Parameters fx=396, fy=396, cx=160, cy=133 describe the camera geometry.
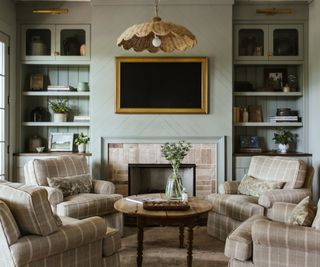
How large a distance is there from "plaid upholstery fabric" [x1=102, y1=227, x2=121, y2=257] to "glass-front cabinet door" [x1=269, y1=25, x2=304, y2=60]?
370cm

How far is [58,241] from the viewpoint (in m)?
2.78

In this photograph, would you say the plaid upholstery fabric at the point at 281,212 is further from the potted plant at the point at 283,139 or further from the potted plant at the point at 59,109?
the potted plant at the point at 59,109

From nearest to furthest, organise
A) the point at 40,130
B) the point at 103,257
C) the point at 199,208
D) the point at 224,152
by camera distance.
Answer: the point at 103,257 → the point at 199,208 → the point at 224,152 → the point at 40,130

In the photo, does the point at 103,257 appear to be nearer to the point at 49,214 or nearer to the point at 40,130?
the point at 49,214

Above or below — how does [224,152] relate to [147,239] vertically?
above

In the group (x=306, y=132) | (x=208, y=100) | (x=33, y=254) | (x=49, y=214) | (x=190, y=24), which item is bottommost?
(x=33, y=254)

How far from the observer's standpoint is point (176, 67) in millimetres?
5586

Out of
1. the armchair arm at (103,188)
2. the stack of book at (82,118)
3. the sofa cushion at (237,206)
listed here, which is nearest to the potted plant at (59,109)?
the stack of book at (82,118)

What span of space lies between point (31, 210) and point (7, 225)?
174 millimetres

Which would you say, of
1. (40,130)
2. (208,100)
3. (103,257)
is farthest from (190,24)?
(103,257)

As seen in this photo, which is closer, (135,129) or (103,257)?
(103,257)

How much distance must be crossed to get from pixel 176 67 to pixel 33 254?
11.8 ft

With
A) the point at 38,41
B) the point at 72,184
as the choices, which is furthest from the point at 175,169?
the point at 38,41

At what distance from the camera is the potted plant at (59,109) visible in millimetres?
5854
